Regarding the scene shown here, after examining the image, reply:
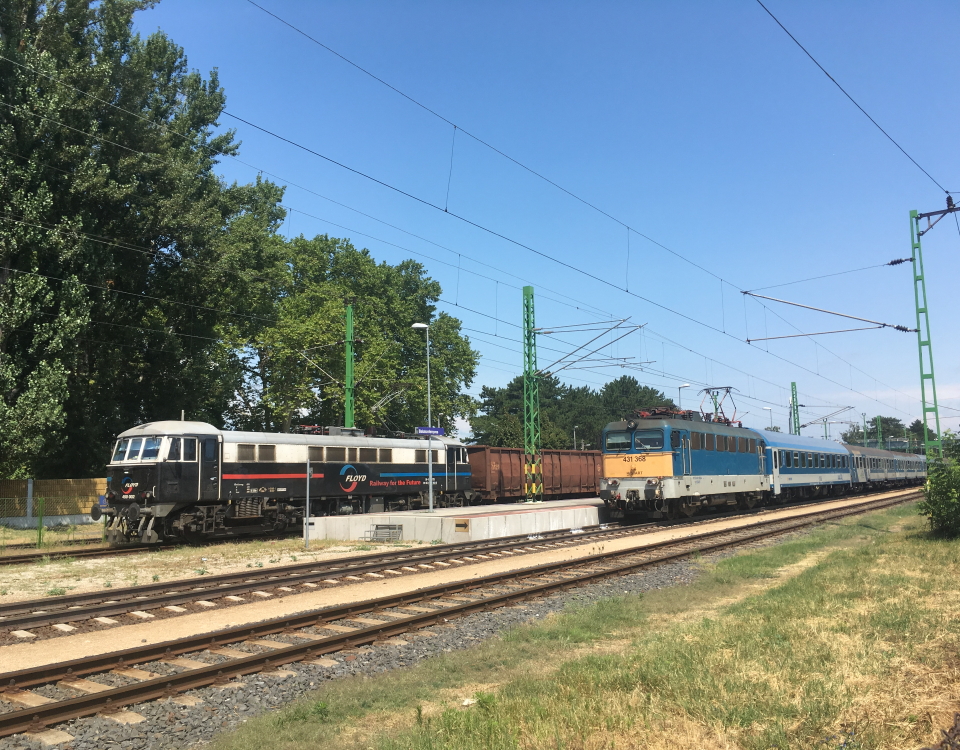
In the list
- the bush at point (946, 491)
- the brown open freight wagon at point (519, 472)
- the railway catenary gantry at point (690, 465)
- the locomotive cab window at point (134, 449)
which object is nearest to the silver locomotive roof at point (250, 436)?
the locomotive cab window at point (134, 449)

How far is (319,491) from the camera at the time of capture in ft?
86.0

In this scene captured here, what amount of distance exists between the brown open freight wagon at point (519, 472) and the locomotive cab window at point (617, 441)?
11294 millimetres

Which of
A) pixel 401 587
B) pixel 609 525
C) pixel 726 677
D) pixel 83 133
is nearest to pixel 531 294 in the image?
pixel 609 525

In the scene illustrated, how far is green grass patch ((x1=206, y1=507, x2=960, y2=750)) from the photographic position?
5.98 meters

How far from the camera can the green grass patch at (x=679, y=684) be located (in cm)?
598

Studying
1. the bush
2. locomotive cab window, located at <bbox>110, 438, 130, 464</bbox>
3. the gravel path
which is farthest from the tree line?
the bush

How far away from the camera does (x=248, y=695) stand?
791 cm

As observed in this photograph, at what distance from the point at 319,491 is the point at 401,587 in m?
12.7

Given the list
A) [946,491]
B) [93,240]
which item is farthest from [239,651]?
[93,240]

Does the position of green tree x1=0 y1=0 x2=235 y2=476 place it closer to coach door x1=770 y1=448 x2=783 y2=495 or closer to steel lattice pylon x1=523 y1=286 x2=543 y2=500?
steel lattice pylon x1=523 y1=286 x2=543 y2=500

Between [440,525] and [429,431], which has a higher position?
[429,431]

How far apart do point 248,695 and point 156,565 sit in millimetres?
11923

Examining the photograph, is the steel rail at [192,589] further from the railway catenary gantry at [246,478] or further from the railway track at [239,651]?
the railway catenary gantry at [246,478]

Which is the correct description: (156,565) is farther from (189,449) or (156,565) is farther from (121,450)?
(121,450)
